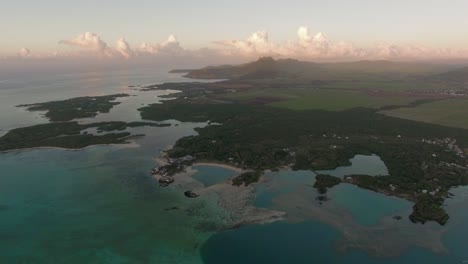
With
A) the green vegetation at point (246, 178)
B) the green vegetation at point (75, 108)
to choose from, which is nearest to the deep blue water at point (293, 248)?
the green vegetation at point (246, 178)

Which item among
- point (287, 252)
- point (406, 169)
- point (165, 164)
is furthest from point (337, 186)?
point (165, 164)

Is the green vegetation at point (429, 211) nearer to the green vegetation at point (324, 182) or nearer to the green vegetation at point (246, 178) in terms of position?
the green vegetation at point (324, 182)

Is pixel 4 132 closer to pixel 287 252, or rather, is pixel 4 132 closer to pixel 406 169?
pixel 287 252

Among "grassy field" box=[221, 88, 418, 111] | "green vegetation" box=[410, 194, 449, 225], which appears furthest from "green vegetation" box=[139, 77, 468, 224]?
"grassy field" box=[221, 88, 418, 111]

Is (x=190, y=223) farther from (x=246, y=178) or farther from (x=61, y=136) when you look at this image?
(x=61, y=136)

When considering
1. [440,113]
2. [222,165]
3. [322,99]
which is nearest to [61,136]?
[222,165]

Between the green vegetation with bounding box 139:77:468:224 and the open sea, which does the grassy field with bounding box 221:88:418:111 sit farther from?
the open sea
